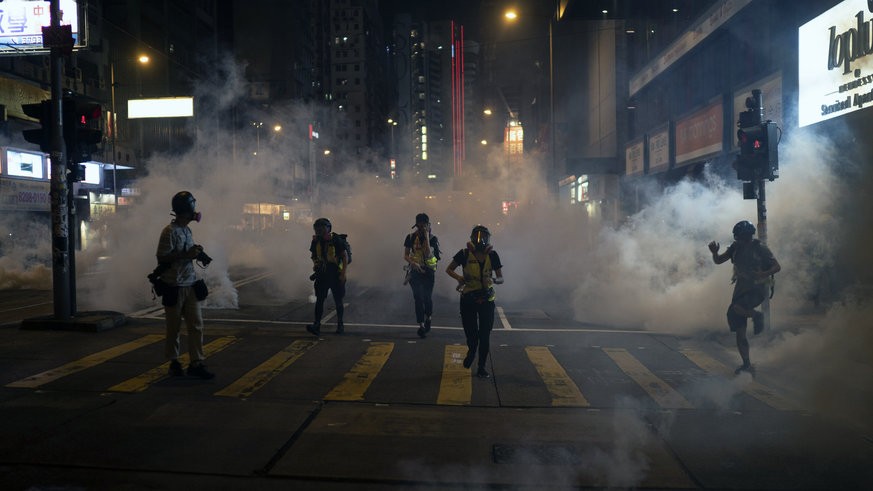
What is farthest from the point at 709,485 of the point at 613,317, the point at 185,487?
the point at 613,317

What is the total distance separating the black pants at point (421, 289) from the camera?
10.0m

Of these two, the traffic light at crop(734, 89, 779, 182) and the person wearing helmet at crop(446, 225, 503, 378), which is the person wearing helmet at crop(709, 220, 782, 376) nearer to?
the traffic light at crop(734, 89, 779, 182)

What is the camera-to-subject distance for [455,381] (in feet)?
23.3

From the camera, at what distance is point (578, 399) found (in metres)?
6.35

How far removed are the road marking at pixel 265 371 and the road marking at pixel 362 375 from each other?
804 millimetres

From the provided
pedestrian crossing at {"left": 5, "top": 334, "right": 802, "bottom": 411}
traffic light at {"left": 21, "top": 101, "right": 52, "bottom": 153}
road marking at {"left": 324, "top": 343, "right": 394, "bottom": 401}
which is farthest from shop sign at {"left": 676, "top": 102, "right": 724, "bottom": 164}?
traffic light at {"left": 21, "top": 101, "right": 52, "bottom": 153}

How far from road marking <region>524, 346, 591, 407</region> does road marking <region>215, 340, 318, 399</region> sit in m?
2.96

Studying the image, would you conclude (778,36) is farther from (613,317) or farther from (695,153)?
(613,317)

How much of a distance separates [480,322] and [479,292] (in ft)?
1.17

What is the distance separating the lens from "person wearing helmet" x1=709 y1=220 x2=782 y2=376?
7.57 m

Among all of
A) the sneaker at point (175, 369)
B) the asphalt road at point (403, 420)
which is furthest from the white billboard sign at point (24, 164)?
the sneaker at point (175, 369)

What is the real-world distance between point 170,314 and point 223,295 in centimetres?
668

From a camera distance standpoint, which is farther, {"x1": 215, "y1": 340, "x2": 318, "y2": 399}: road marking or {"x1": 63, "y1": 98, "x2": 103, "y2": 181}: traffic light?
{"x1": 63, "y1": 98, "x2": 103, "y2": 181}: traffic light

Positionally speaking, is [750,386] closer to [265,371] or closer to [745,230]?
[745,230]
